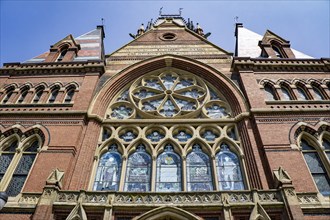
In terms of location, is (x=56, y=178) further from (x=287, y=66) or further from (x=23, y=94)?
(x=287, y=66)

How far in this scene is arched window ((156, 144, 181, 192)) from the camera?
10250 mm

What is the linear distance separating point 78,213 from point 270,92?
9.71m

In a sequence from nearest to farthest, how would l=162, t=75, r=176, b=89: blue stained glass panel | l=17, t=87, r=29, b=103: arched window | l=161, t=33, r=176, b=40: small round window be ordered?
l=17, t=87, r=29, b=103: arched window, l=162, t=75, r=176, b=89: blue stained glass panel, l=161, t=33, r=176, b=40: small round window

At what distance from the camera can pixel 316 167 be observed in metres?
10.5

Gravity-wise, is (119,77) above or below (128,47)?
below

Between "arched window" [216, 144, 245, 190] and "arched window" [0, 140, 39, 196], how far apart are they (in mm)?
6901

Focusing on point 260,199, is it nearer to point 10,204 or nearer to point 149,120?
point 149,120

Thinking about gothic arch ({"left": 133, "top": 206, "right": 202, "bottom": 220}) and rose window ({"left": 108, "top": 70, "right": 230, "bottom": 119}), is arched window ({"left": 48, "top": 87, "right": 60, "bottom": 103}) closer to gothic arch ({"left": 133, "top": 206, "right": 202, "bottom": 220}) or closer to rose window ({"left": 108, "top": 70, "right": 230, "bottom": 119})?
rose window ({"left": 108, "top": 70, "right": 230, "bottom": 119})

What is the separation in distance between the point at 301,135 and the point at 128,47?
34.7ft

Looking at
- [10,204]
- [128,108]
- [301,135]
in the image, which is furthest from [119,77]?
[301,135]

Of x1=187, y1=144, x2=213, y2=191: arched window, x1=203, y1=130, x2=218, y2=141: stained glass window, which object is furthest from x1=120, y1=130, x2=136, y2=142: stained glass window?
x1=203, y1=130, x2=218, y2=141: stained glass window

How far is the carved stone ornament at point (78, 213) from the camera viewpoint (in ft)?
28.3

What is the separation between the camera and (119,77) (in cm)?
1450

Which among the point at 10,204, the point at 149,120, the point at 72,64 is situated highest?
the point at 72,64
